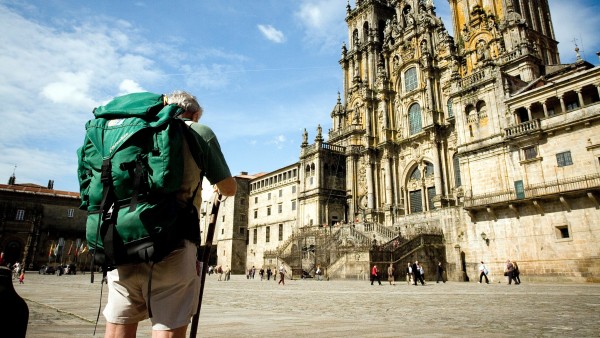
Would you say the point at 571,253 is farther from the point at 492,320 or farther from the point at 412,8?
the point at 412,8

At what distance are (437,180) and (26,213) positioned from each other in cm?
5552

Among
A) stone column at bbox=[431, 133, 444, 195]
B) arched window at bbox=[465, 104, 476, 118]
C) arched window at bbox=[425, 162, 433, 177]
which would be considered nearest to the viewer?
arched window at bbox=[465, 104, 476, 118]

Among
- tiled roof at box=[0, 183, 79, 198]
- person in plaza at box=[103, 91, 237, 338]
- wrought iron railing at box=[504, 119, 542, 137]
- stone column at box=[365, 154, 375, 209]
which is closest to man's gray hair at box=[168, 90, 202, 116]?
person in plaza at box=[103, 91, 237, 338]

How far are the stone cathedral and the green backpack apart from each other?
2574 centimetres

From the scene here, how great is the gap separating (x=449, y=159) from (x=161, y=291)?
38216 millimetres

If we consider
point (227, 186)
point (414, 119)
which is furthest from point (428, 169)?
point (227, 186)

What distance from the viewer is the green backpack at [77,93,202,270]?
7.04 feet

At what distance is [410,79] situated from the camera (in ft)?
143

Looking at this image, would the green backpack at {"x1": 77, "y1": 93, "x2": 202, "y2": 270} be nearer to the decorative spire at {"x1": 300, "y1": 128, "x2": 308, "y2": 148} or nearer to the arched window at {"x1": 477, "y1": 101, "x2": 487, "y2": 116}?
the arched window at {"x1": 477, "y1": 101, "x2": 487, "y2": 116}

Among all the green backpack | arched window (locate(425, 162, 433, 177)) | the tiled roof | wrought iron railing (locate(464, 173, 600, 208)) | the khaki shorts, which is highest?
the tiled roof

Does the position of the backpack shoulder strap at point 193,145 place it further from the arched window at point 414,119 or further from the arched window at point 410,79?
the arched window at point 410,79

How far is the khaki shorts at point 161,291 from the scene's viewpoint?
219 centimetres

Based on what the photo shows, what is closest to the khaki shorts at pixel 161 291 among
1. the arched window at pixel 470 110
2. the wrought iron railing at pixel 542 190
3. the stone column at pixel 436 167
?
the wrought iron railing at pixel 542 190

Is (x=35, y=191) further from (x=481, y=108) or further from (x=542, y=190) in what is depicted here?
(x=542, y=190)
